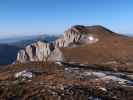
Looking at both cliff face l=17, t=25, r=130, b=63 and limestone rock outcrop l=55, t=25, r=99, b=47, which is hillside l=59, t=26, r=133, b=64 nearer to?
cliff face l=17, t=25, r=130, b=63

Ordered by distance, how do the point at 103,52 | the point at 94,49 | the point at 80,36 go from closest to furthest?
the point at 103,52 → the point at 94,49 → the point at 80,36

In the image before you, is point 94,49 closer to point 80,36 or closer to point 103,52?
point 103,52

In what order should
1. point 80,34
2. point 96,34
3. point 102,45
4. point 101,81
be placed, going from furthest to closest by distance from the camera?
point 80,34 < point 96,34 < point 102,45 < point 101,81

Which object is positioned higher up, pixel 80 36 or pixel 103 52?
pixel 80 36

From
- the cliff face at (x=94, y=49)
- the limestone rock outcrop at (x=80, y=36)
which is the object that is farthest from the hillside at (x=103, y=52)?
the limestone rock outcrop at (x=80, y=36)

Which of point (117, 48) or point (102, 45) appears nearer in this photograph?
point (117, 48)

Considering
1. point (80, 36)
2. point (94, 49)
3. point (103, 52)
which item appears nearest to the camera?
point (103, 52)

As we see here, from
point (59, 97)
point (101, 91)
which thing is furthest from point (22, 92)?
point (101, 91)

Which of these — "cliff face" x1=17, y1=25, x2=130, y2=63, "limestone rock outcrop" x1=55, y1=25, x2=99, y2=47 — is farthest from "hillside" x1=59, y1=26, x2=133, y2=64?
"limestone rock outcrop" x1=55, y1=25, x2=99, y2=47

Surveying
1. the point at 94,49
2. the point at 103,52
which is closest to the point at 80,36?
the point at 94,49

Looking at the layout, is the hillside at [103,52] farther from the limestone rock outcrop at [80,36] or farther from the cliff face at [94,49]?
the limestone rock outcrop at [80,36]

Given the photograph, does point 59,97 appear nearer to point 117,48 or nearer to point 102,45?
point 117,48

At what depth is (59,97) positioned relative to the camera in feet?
70.4

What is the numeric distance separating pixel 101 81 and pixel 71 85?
15.2ft
